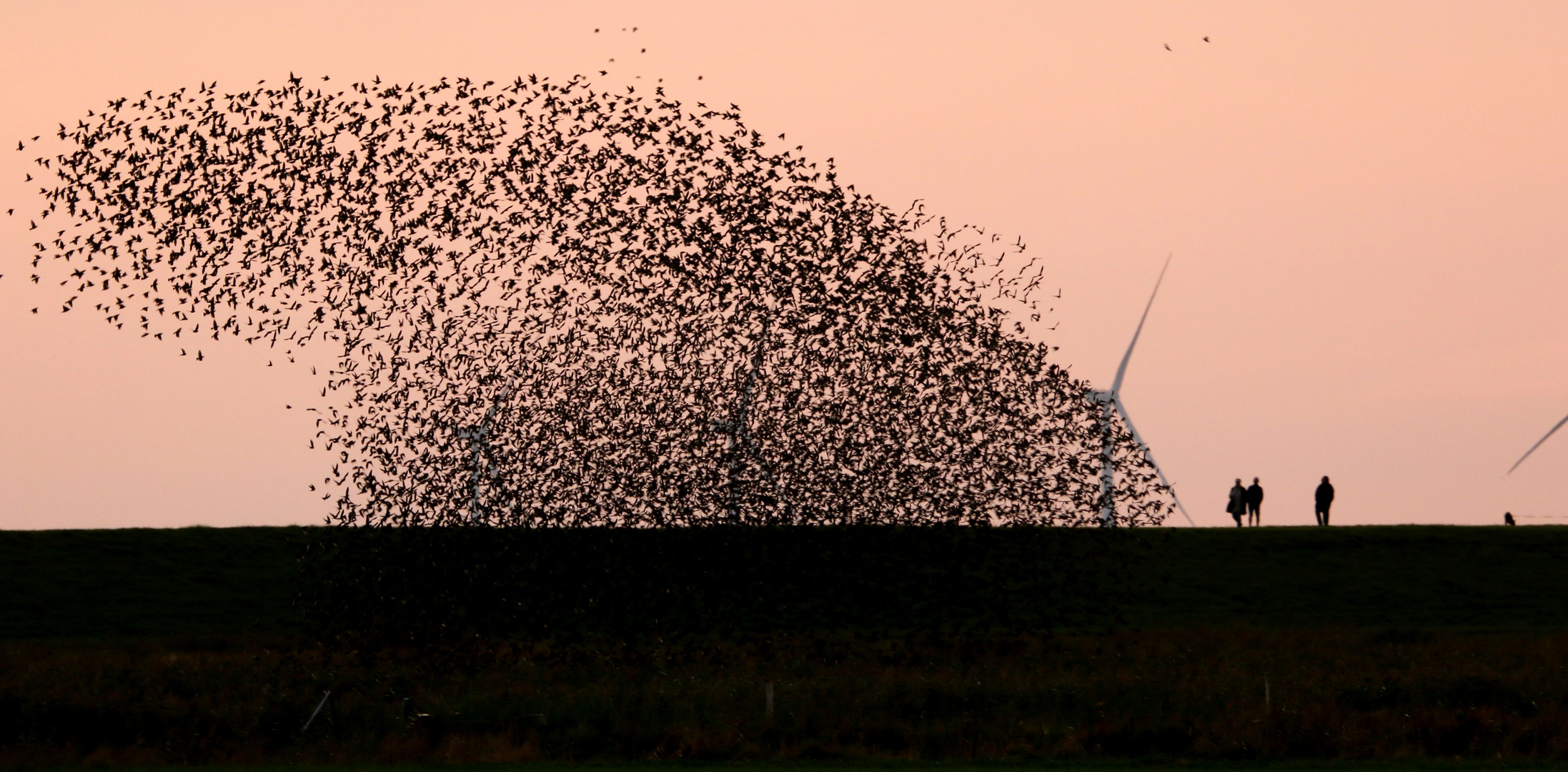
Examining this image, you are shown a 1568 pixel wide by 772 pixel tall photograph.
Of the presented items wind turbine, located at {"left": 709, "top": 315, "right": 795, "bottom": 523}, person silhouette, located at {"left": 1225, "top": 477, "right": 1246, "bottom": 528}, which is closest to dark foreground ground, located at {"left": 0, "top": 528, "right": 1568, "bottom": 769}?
wind turbine, located at {"left": 709, "top": 315, "right": 795, "bottom": 523}

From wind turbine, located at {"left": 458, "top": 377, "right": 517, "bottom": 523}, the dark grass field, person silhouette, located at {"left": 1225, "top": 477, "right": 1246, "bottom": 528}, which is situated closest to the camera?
wind turbine, located at {"left": 458, "top": 377, "right": 517, "bottom": 523}

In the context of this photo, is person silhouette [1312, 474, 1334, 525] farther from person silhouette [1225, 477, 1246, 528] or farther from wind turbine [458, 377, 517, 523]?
wind turbine [458, 377, 517, 523]

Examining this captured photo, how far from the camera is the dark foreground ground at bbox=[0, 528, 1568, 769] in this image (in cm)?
2170

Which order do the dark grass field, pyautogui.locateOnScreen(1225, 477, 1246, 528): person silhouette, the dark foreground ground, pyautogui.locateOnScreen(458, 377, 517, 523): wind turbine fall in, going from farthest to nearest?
1. pyautogui.locateOnScreen(1225, 477, 1246, 528): person silhouette
2. the dark grass field
3. pyautogui.locateOnScreen(458, 377, 517, 523): wind turbine
4. the dark foreground ground

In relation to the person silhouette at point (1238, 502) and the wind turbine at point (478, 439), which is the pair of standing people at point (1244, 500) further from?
the wind turbine at point (478, 439)

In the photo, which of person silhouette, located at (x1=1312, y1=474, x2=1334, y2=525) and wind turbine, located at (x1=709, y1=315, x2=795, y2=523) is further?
person silhouette, located at (x1=1312, y1=474, x2=1334, y2=525)

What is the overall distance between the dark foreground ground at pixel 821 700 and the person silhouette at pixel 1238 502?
436 inches

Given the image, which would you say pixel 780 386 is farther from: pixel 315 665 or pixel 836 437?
pixel 315 665

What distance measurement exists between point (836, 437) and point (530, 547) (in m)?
4.68

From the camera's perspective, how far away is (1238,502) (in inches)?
1874

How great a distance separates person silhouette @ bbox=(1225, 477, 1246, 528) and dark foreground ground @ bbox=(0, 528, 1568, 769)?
1106 cm

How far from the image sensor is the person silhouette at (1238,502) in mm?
47500

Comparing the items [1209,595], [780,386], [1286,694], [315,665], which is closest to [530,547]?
[780,386]

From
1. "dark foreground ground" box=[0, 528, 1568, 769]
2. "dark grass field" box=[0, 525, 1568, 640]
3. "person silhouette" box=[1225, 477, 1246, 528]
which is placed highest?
"person silhouette" box=[1225, 477, 1246, 528]
